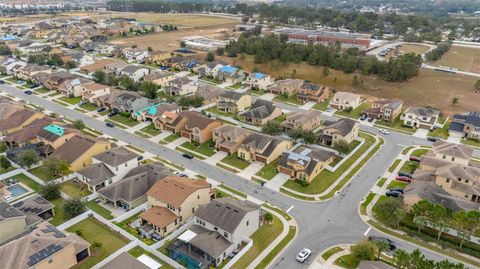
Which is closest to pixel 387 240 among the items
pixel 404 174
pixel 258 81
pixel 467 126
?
pixel 404 174

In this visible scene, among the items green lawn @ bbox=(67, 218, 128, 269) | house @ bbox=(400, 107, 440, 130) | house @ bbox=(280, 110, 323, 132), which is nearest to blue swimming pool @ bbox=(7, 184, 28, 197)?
green lawn @ bbox=(67, 218, 128, 269)

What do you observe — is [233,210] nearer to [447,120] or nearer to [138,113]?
[138,113]

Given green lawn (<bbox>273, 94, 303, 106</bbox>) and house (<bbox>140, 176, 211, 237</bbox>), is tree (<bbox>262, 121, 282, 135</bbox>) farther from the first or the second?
house (<bbox>140, 176, 211, 237</bbox>)

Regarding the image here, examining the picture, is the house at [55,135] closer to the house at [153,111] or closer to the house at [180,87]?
the house at [153,111]

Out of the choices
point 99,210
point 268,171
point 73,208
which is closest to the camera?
point 73,208

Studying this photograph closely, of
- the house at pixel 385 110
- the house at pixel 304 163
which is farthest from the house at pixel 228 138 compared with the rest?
the house at pixel 385 110

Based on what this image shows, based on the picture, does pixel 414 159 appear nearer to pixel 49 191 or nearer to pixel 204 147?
pixel 204 147

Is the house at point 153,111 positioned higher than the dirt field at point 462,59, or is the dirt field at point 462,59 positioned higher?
the dirt field at point 462,59
